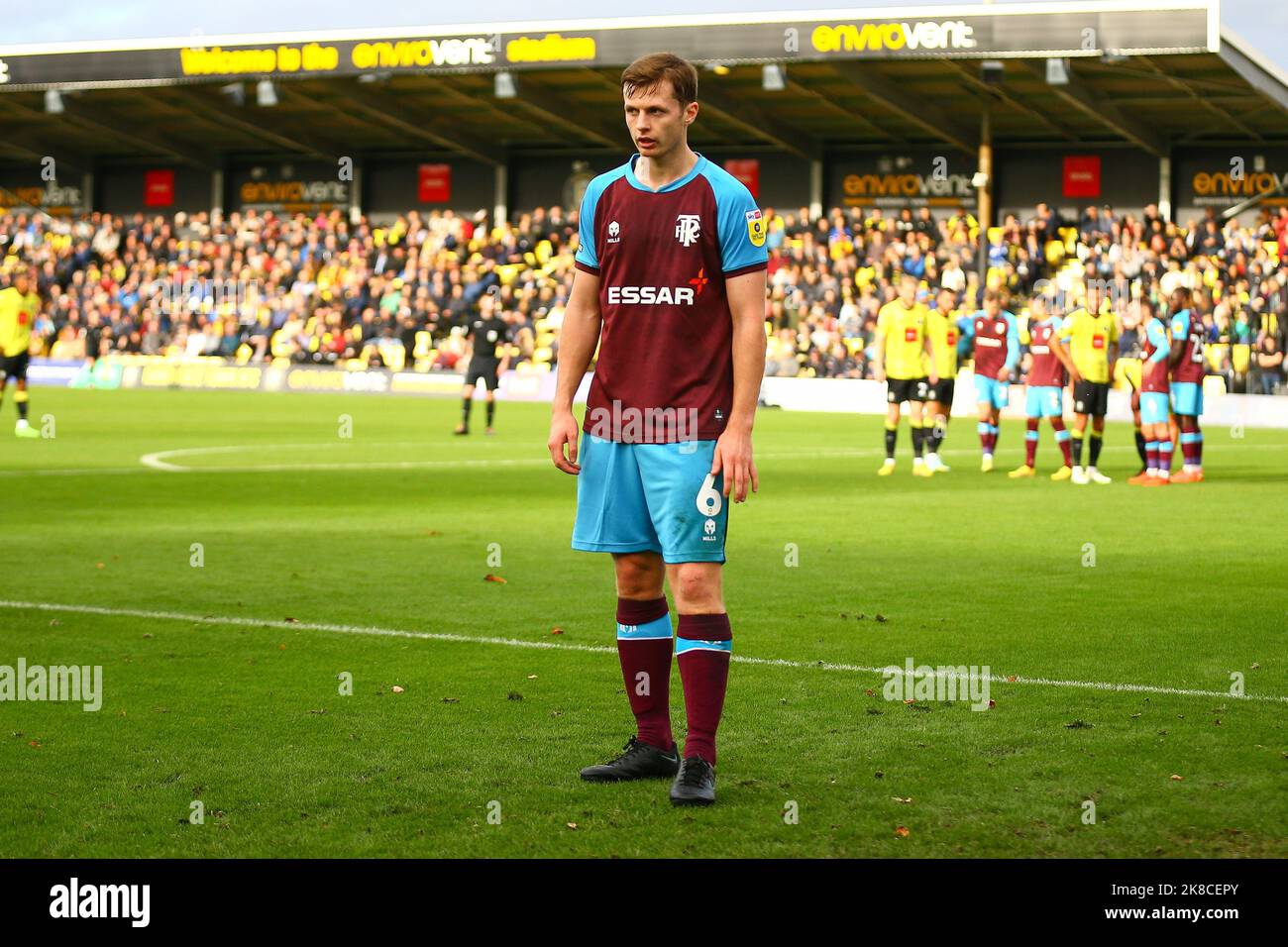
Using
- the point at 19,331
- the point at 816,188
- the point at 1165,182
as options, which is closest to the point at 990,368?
the point at 19,331

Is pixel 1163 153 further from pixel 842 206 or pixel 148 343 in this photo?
pixel 148 343

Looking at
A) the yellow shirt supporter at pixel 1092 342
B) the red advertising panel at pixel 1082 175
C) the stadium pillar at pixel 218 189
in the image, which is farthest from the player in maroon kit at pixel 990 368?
the stadium pillar at pixel 218 189

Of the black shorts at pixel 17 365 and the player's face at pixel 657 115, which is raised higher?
the player's face at pixel 657 115

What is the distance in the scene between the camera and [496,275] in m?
46.0

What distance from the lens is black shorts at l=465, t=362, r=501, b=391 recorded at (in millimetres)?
25703

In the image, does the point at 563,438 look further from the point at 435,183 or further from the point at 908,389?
the point at 435,183

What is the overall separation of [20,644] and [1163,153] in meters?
40.2

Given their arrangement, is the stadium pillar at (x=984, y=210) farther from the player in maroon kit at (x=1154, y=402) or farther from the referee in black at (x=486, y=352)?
the player in maroon kit at (x=1154, y=402)

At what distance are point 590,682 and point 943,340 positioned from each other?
45.9 ft

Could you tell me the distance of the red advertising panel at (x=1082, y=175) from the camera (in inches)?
1789

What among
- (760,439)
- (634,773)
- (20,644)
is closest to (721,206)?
(634,773)

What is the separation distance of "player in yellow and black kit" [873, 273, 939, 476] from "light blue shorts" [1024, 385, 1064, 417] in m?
1.19

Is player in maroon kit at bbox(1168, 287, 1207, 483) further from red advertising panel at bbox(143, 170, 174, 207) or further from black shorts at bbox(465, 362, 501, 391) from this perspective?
red advertising panel at bbox(143, 170, 174, 207)

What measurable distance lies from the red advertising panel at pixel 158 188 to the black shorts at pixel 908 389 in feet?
139
